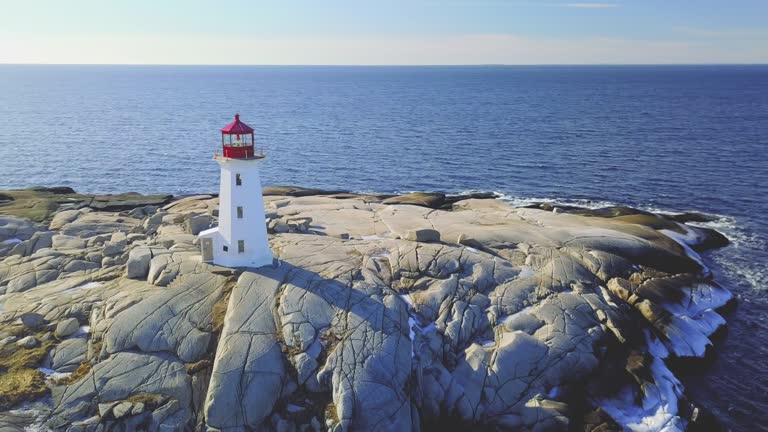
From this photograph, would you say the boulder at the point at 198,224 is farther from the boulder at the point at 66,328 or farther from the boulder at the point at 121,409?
the boulder at the point at 121,409

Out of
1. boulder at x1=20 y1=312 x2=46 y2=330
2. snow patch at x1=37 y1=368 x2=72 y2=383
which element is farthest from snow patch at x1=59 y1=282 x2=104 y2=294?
snow patch at x1=37 y1=368 x2=72 y2=383

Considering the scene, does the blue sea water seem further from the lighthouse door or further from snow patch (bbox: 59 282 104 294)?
snow patch (bbox: 59 282 104 294)

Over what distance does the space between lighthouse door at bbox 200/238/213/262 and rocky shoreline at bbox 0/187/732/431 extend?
0.77 m

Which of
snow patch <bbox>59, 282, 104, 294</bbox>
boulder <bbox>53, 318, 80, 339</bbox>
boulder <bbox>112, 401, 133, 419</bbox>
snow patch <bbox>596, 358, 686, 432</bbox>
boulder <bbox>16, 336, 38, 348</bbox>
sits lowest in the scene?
snow patch <bbox>596, 358, 686, 432</bbox>

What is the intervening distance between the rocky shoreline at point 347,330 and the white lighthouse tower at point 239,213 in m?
1.09

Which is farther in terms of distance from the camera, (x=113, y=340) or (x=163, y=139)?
(x=163, y=139)

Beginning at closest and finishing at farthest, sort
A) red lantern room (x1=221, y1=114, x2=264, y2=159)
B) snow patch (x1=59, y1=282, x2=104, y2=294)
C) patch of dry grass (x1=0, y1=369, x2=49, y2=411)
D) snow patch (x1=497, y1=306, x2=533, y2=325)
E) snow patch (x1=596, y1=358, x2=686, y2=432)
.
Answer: patch of dry grass (x1=0, y1=369, x2=49, y2=411), snow patch (x1=596, y1=358, x2=686, y2=432), red lantern room (x1=221, y1=114, x2=264, y2=159), snow patch (x1=59, y1=282, x2=104, y2=294), snow patch (x1=497, y1=306, x2=533, y2=325)

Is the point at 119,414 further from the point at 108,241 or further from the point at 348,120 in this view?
the point at 348,120

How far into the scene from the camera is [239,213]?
3541 cm

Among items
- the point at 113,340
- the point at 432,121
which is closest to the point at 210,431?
the point at 113,340

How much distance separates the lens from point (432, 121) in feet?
454

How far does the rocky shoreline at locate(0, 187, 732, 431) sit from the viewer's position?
1097 inches

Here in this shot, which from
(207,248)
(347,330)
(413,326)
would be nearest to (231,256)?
(207,248)

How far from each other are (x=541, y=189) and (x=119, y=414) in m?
59.4
